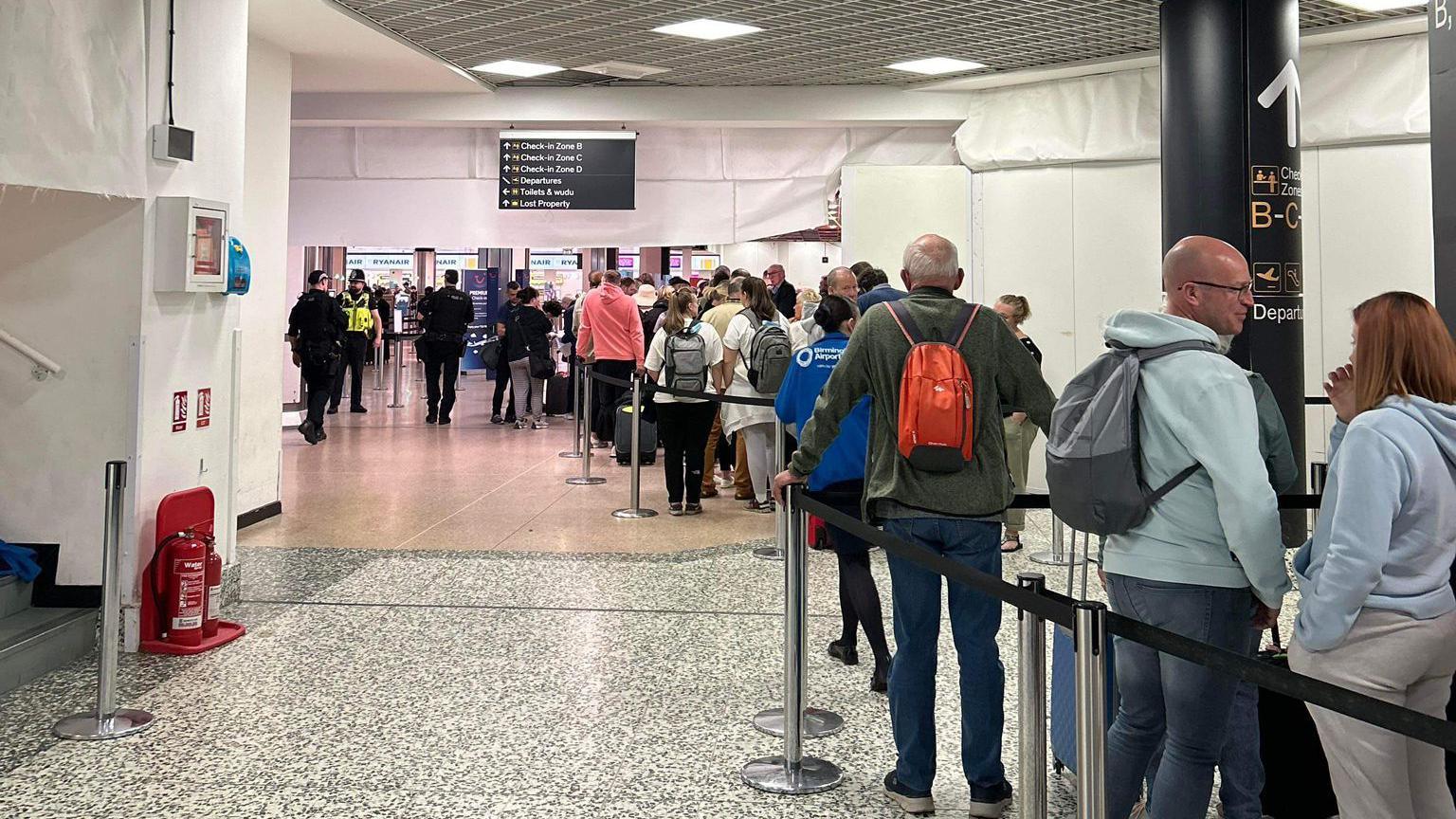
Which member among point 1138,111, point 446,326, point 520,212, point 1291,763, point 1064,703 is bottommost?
point 1291,763

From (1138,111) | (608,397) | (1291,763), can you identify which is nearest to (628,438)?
(608,397)

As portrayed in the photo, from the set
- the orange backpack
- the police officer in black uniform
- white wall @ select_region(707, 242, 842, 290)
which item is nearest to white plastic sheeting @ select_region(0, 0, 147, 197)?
the orange backpack

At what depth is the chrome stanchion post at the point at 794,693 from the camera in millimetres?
3281

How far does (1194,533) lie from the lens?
2344mm

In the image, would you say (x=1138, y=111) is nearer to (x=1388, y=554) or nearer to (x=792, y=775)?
(x=792, y=775)

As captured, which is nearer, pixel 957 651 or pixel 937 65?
pixel 957 651

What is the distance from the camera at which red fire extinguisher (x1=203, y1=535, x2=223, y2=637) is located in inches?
182

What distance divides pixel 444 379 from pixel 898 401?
1062 centimetres

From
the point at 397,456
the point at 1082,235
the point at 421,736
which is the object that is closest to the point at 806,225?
the point at 1082,235

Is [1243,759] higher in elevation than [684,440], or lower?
lower

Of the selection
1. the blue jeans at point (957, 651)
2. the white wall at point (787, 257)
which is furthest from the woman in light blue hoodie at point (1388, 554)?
the white wall at point (787, 257)

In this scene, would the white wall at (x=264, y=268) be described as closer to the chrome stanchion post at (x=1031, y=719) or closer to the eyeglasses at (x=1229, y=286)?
the chrome stanchion post at (x=1031, y=719)

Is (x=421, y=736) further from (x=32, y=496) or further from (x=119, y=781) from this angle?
(x=32, y=496)

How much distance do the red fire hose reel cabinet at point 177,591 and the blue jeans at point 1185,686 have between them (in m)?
3.61
